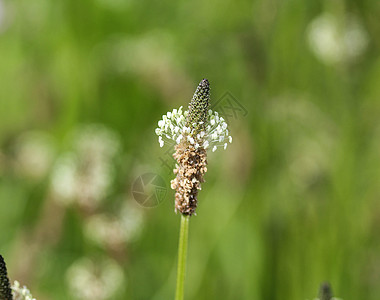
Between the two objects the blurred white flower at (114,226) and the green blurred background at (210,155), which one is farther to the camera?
the green blurred background at (210,155)

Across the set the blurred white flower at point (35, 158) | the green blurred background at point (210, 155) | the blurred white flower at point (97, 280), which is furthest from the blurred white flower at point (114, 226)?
the blurred white flower at point (35, 158)

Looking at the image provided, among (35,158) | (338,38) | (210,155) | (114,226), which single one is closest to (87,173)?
(114,226)

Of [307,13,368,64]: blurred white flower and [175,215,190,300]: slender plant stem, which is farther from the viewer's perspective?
[307,13,368,64]: blurred white flower

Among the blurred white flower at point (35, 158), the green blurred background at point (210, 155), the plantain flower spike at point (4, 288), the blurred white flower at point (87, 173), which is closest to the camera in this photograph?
the plantain flower spike at point (4, 288)

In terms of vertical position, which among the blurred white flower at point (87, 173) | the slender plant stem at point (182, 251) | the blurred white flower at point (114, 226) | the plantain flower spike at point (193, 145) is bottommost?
the slender plant stem at point (182, 251)

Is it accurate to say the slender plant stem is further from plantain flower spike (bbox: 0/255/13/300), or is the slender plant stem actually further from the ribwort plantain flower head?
plantain flower spike (bbox: 0/255/13/300)

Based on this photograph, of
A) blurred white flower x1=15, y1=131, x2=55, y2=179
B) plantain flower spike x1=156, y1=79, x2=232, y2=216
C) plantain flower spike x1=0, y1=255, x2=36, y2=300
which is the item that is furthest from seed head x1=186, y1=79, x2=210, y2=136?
blurred white flower x1=15, y1=131, x2=55, y2=179

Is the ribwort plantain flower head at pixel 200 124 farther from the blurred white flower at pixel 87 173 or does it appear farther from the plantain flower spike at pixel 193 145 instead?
the blurred white flower at pixel 87 173
